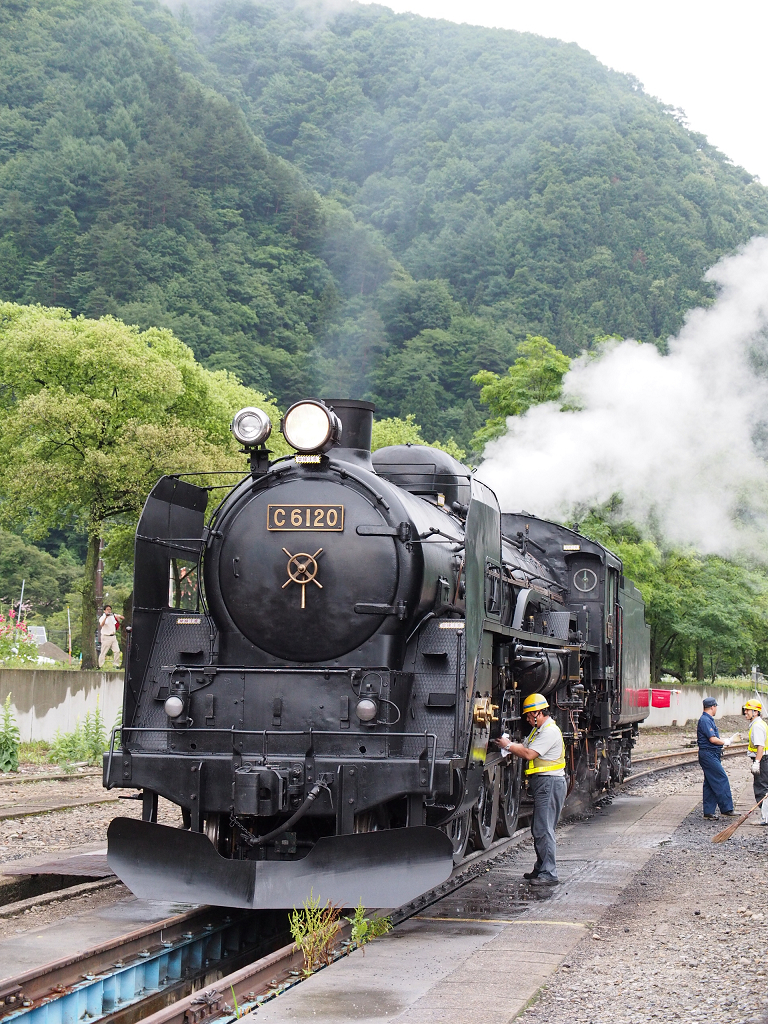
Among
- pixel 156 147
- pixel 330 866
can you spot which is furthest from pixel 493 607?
pixel 156 147

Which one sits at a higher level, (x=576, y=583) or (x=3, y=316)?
(x=3, y=316)

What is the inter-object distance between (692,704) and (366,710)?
1362 inches

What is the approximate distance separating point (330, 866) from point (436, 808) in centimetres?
93

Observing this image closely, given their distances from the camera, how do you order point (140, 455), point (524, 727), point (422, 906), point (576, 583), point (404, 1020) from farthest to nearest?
point (140, 455) → point (576, 583) → point (524, 727) → point (422, 906) → point (404, 1020)

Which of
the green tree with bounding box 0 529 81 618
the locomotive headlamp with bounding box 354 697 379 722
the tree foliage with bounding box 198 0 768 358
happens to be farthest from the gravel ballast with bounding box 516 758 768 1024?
the green tree with bounding box 0 529 81 618

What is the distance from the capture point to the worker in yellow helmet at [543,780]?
8.92m

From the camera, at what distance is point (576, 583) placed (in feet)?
47.3

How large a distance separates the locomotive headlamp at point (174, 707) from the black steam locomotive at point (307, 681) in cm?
1

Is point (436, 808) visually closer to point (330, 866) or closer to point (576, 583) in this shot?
point (330, 866)

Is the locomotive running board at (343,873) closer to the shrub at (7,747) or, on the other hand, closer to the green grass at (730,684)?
the shrub at (7,747)

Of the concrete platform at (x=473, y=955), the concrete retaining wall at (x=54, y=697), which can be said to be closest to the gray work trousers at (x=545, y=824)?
the concrete platform at (x=473, y=955)

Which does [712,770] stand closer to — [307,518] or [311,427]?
[307,518]

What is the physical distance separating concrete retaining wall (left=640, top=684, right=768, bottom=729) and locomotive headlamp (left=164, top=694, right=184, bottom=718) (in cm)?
2722

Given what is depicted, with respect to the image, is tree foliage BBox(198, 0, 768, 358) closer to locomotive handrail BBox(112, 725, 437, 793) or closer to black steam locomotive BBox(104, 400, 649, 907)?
black steam locomotive BBox(104, 400, 649, 907)
